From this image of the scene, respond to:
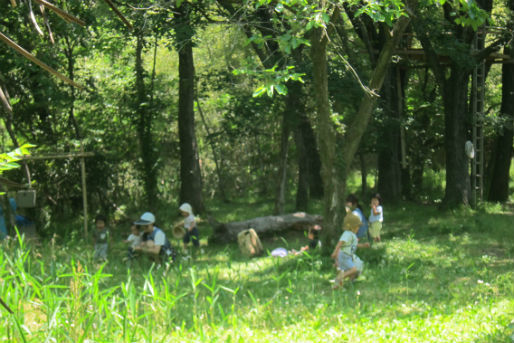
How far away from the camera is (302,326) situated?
6289mm

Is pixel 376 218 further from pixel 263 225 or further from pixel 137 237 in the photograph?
pixel 137 237

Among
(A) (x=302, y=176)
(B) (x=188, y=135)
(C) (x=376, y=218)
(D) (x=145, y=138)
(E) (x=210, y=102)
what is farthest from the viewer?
(E) (x=210, y=102)

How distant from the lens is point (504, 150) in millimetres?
19750

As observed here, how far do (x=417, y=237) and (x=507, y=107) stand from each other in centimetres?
782

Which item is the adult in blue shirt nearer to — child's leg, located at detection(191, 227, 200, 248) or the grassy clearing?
the grassy clearing

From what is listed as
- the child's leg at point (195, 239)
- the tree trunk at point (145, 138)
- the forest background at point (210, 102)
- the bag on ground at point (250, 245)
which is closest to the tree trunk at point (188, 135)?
the forest background at point (210, 102)

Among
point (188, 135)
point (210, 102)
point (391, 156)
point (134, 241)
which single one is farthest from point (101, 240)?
point (210, 102)

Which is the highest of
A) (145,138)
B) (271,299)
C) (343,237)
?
(145,138)

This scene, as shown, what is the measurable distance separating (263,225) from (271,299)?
7330 mm

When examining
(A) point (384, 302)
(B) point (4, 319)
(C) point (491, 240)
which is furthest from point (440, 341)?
(C) point (491, 240)

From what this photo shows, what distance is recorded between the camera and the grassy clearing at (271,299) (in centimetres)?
556

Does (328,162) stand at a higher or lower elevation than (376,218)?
higher

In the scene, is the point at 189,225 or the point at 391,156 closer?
the point at 189,225

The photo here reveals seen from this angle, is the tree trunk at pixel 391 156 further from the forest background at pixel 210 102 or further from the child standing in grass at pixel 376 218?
the child standing in grass at pixel 376 218
